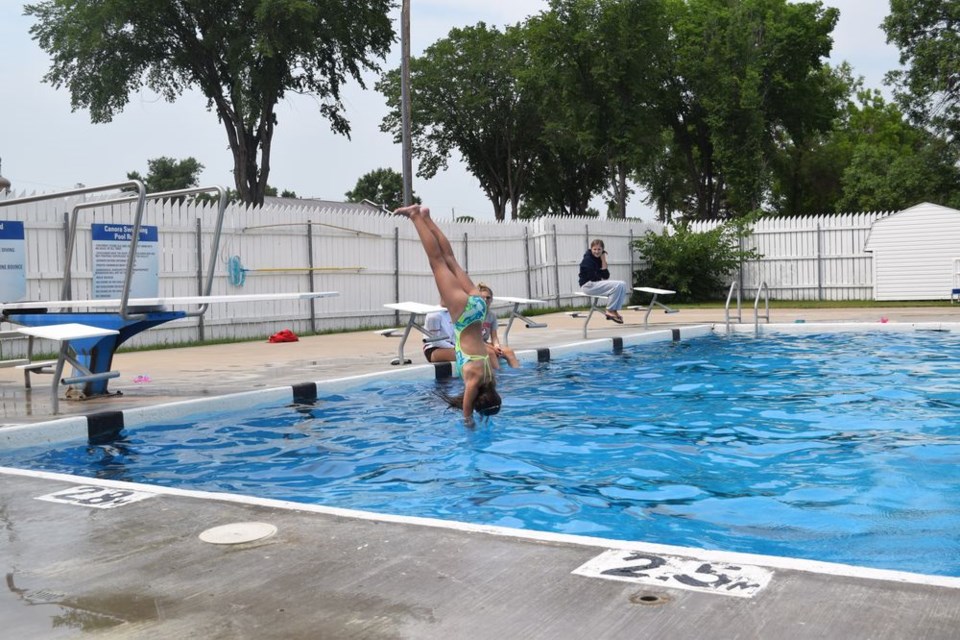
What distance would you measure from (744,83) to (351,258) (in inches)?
1067

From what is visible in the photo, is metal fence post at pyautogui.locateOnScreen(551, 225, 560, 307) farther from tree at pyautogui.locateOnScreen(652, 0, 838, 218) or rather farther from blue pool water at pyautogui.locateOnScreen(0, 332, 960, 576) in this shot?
tree at pyautogui.locateOnScreen(652, 0, 838, 218)

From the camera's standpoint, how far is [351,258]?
18609mm

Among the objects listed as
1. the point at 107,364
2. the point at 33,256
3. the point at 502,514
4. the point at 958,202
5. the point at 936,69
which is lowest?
the point at 502,514

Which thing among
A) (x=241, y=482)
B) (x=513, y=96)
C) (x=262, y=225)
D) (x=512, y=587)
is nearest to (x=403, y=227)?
(x=262, y=225)

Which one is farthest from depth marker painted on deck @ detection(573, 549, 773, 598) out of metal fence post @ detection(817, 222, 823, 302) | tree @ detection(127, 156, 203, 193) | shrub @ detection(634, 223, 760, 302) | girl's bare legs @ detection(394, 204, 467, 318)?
tree @ detection(127, 156, 203, 193)

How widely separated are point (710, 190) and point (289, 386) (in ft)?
138

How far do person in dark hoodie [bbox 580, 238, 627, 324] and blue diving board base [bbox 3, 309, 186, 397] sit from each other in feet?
28.2

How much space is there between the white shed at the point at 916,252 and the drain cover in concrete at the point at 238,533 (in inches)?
872

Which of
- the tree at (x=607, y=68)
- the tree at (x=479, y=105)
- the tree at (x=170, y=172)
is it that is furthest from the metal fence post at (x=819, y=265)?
the tree at (x=170, y=172)

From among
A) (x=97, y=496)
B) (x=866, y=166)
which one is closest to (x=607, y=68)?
(x=866, y=166)

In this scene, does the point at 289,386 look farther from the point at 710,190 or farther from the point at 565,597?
the point at 710,190

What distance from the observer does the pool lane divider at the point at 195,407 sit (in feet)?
22.6

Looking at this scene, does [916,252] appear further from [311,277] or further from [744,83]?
[744,83]

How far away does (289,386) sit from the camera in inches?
359
